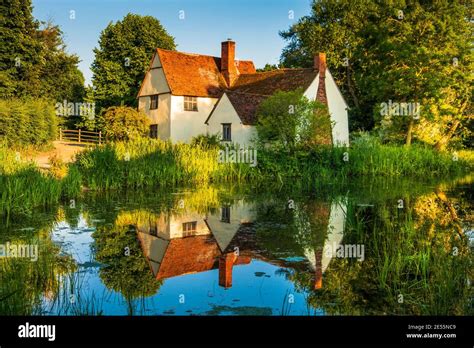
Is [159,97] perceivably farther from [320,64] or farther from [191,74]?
[320,64]

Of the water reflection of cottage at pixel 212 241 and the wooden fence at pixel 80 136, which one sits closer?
the water reflection of cottage at pixel 212 241

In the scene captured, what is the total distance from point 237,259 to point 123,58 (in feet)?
148

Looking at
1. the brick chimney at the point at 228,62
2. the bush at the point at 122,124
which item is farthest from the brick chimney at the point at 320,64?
the bush at the point at 122,124

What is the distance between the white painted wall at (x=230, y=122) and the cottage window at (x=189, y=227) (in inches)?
737

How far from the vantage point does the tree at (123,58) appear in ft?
160

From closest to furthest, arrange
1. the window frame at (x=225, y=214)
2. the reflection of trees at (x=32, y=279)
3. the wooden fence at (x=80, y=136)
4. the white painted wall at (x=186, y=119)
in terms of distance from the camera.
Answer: the reflection of trees at (x=32, y=279) < the window frame at (x=225, y=214) < the white painted wall at (x=186, y=119) < the wooden fence at (x=80, y=136)

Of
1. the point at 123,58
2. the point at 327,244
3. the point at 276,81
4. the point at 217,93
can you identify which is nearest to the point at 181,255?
the point at 327,244

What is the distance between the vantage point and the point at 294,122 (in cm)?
2678

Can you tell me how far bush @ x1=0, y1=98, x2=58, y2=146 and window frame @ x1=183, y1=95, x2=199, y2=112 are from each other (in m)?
11.9

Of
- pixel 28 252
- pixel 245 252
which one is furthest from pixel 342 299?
pixel 28 252

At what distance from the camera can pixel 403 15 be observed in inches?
1382

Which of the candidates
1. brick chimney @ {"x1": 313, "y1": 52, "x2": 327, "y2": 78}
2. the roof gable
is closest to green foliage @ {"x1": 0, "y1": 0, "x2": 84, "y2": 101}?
the roof gable

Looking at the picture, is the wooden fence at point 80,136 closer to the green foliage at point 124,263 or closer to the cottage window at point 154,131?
the cottage window at point 154,131
